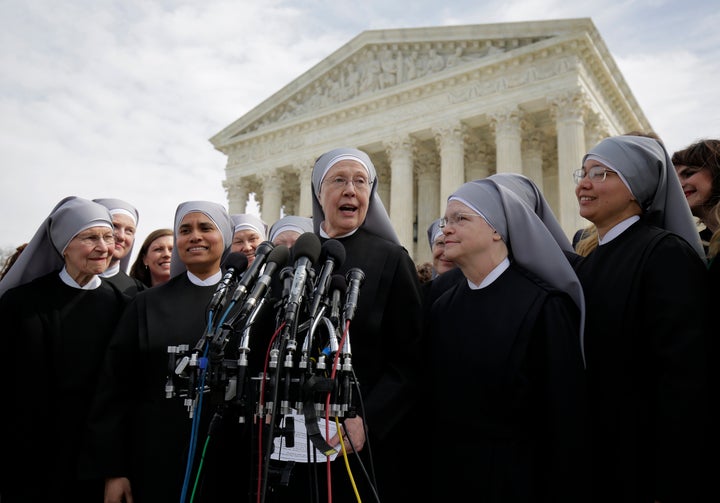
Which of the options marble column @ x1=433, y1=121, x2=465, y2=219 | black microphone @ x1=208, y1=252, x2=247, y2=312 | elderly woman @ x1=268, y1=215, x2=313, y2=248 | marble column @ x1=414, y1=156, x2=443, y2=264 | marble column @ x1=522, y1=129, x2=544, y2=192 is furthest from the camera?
marble column @ x1=414, y1=156, x2=443, y2=264

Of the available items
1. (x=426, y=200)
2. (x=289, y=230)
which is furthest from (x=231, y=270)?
(x=426, y=200)

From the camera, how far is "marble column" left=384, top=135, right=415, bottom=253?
85.9 ft

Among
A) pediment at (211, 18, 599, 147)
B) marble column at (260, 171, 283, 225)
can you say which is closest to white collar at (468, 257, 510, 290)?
pediment at (211, 18, 599, 147)

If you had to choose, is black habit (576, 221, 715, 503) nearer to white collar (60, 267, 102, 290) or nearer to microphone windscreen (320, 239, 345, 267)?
microphone windscreen (320, 239, 345, 267)

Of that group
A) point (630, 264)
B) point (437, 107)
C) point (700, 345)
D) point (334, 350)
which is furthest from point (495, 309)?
point (437, 107)

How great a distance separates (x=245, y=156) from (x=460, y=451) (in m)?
33.9

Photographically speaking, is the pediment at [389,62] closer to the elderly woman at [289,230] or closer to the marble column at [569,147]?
the marble column at [569,147]

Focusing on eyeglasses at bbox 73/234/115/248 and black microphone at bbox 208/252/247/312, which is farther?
eyeglasses at bbox 73/234/115/248

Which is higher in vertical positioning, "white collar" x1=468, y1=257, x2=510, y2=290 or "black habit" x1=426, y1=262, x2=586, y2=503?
"white collar" x1=468, y1=257, x2=510, y2=290

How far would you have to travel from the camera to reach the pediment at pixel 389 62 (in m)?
24.6

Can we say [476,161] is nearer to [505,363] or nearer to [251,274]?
[505,363]

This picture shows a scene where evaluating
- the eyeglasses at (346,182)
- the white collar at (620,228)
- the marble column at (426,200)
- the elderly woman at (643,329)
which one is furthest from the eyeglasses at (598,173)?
the marble column at (426,200)

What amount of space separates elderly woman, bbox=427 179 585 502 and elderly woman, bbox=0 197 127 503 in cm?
265

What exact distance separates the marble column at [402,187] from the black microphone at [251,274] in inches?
909
